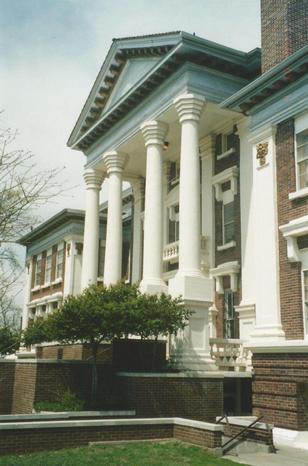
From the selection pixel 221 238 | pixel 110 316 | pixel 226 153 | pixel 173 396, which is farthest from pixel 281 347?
pixel 226 153

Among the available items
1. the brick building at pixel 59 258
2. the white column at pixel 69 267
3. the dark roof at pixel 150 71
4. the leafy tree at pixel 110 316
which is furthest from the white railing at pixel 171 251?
the white column at pixel 69 267

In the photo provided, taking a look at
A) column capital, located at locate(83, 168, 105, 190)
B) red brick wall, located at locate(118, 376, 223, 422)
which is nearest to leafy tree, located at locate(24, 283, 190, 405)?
red brick wall, located at locate(118, 376, 223, 422)

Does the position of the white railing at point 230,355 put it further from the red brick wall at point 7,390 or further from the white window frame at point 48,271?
the white window frame at point 48,271

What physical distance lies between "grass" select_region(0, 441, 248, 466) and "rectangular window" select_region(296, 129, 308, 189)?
831cm

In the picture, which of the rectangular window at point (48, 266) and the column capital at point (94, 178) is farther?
the rectangular window at point (48, 266)

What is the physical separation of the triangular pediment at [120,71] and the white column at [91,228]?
99.5 inches

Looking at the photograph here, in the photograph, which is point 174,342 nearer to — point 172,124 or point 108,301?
point 108,301

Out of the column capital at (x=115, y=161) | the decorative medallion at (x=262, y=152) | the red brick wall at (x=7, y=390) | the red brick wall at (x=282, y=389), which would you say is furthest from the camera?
the column capital at (x=115, y=161)

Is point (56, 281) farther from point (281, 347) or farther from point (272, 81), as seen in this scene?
point (281, 347)

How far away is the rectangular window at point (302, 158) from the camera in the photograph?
17141mm

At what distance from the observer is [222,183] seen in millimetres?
25391

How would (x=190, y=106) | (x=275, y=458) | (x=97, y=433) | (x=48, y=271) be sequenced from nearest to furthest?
(x=275, y=458) → (x=97, y=433) → (x=190, y=106) → (x=48, y=271)

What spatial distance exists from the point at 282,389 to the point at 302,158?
6692mm

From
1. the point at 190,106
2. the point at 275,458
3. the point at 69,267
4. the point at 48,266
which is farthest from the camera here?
the point at 48,266
